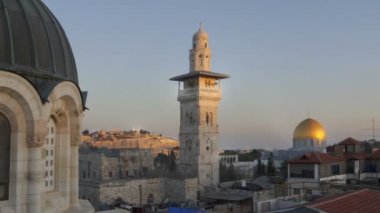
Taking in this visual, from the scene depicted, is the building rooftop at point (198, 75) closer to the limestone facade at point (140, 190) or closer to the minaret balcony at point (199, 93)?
the minaret balcony at point (199, 93)

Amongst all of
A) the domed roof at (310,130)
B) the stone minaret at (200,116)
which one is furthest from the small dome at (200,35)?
the domed roof at (310,130)

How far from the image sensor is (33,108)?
704 centimetres

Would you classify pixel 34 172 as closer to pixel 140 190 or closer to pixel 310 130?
pixel 140 190

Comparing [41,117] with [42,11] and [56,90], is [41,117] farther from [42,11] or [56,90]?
[42,11]

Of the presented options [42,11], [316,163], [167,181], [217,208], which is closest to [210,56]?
[167,181]

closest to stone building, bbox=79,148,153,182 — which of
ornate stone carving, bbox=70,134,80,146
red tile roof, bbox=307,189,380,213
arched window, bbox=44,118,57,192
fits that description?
red tile roof, bbox=307,189,380,213

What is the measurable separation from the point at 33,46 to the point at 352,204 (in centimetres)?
1493

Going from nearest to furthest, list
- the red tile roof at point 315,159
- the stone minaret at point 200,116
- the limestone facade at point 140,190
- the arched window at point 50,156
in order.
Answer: the arched window at point 50,156, the red tile roof at point 315,159, the limestone facade at point 140,190, the stone minaret at point 200,116

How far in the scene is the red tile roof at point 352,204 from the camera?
651 inches

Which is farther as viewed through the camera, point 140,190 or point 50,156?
point 140,190

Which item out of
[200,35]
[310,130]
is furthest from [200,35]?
[310,130]

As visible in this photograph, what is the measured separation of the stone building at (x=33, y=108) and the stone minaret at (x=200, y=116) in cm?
3830

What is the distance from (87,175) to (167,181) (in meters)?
11.2

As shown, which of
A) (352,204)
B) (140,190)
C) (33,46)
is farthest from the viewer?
(140,190)
